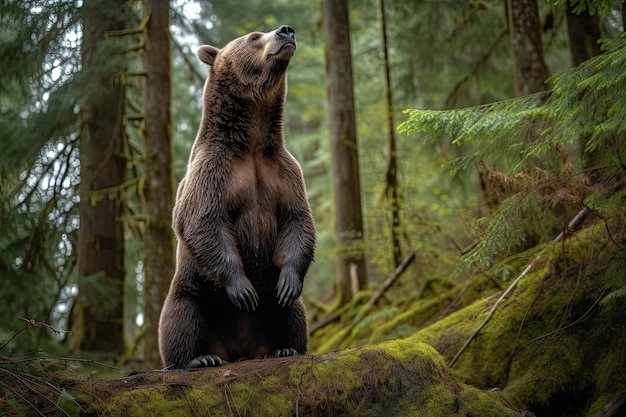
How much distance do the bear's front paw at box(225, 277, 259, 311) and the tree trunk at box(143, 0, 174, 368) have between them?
5.04 m

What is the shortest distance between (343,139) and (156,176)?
4.87m

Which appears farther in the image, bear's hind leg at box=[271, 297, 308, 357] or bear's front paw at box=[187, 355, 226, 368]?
bear's hind leg at box=[271, 297, 308, 357]

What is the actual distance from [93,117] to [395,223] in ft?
19.1

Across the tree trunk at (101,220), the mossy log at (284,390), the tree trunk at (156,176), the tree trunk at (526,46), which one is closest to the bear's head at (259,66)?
the mossy log at (284,390)

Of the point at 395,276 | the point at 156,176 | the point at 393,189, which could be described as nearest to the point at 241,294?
the point at 156,176

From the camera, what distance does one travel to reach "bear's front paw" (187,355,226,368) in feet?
17.4

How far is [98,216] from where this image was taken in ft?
38.4

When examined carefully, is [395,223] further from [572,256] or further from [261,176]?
[261,176]

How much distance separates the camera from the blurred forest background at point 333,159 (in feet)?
19.2

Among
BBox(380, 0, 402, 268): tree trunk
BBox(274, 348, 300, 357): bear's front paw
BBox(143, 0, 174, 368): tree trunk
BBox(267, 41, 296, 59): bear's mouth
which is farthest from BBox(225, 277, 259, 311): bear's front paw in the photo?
BBox(380, 0, 402, 268): tree trunk

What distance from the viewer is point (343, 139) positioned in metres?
14.0

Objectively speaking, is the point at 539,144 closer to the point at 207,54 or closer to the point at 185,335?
the point at 207,54

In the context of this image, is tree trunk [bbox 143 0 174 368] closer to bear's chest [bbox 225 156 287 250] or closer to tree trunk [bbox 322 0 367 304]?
tree trunk [bbox 322 0 367 304]

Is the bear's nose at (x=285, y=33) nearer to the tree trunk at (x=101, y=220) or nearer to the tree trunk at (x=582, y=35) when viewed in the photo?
the tree trunk at (x=582, y=35)
